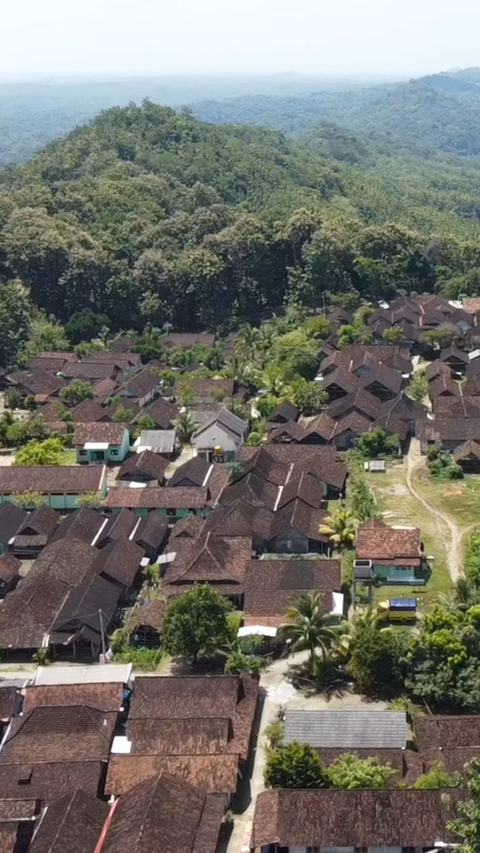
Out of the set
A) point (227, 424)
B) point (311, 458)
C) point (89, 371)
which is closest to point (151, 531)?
point (311, 458)

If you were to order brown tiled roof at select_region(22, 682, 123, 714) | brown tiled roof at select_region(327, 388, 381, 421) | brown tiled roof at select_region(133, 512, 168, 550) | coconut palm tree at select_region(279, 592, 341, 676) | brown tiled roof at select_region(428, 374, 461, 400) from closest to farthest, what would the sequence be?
brown tiled roof at select_region(22, 682, 123, 714) → coconut palm tree at select_region(279, 592, 341, 676) → brown tiled roof at select_region(133, 512, 168, 550) → brown tiled roof at select_region(327, 388, 381, 421) → brown tiled roof at select_region(428, 374, 461, 400)

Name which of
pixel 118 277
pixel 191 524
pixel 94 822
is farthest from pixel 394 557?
pixel 118 277

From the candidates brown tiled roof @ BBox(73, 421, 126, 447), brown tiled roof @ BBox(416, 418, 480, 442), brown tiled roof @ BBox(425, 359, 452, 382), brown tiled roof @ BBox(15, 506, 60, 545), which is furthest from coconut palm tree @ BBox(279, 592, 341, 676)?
brown tiled roof @ BBox(425, 359, 452, 382)

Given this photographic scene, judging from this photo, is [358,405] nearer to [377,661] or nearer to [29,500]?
[29,500]

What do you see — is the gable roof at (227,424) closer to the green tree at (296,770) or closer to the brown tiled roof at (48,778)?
the brown tiled roof at (48,778)

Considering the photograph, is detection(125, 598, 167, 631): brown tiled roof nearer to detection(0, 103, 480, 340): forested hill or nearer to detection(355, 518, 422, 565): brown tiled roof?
detection(355, 518, 422, 565): brown tiled roof

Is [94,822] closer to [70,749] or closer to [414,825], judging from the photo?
[70,749]
